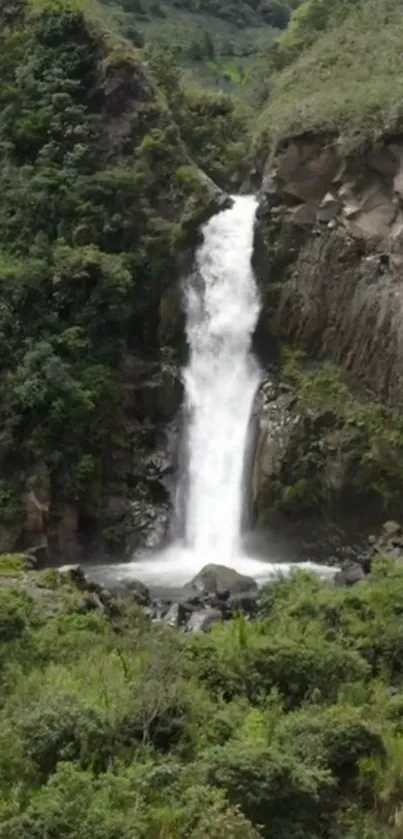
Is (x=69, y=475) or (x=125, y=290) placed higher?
(x=125, y=290)

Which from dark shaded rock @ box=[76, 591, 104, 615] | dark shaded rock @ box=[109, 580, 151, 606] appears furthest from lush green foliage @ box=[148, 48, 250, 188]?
dark shaded rock @ box=[76, 591, 104, 615]

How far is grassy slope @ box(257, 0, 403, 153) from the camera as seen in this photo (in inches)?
1262

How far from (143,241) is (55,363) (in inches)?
229

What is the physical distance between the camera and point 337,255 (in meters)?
31.0

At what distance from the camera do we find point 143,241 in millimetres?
32969

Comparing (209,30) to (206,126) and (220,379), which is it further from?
(220,379)

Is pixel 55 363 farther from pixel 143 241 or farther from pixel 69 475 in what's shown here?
pixel 143 241

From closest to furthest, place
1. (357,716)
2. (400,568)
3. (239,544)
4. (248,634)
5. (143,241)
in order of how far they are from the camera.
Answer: (357,716), (248,634), (400,568), (239,544), (143,241)

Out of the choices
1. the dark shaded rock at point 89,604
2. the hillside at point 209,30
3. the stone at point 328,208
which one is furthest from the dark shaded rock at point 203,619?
the hillside at point 209,30

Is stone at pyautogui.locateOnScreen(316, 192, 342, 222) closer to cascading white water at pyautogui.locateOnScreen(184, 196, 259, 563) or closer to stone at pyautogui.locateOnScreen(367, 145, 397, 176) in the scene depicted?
stone at pyautogui.locateOnScreen(367, 145, 397, 176)

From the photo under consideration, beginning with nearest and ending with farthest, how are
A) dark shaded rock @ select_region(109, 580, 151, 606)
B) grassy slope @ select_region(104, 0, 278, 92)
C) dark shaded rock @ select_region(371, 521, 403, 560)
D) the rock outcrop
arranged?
1. dark shaded rock @ select_region(109, 580, 151, 606)
2. dark shaded rock @ select_region(371, 521, 403, 560)
3. the rock outcrop
4. grassy slope @ select_region(104, 0, 278, 92)

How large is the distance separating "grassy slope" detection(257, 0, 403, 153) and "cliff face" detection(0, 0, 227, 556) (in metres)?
3.78

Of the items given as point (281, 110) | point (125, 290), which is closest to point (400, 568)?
point (125, 290)

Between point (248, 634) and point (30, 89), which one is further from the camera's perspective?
point (30, 89)
